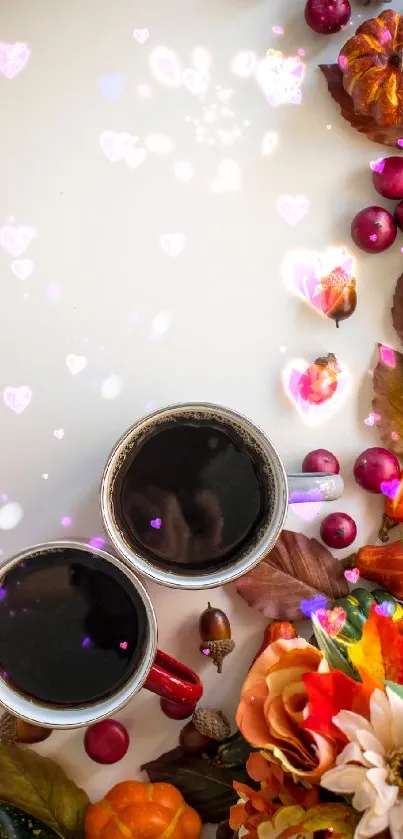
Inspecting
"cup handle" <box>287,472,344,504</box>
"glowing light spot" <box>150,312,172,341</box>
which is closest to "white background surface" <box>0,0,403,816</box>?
"glowing light spot" <box>150,312,172,341</box>

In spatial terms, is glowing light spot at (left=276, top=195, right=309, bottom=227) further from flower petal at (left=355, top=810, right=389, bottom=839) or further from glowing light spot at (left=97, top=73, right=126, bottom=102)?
flower petal at (left=355, top=810, right=389, bottom=839)

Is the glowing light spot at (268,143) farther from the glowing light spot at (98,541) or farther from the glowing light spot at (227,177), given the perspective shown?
the glowing light spot at (98,541)

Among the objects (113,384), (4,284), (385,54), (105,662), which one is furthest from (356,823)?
(385,54)

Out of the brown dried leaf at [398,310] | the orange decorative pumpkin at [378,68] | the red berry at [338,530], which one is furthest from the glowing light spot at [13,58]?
the red berry at [338,530]

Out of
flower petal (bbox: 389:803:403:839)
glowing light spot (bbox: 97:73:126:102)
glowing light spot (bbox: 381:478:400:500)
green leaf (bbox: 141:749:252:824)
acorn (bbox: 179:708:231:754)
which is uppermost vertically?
glowing light spot (bbox: 97:73:126:102)

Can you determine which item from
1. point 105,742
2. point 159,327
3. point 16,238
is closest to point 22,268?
point 16,238
